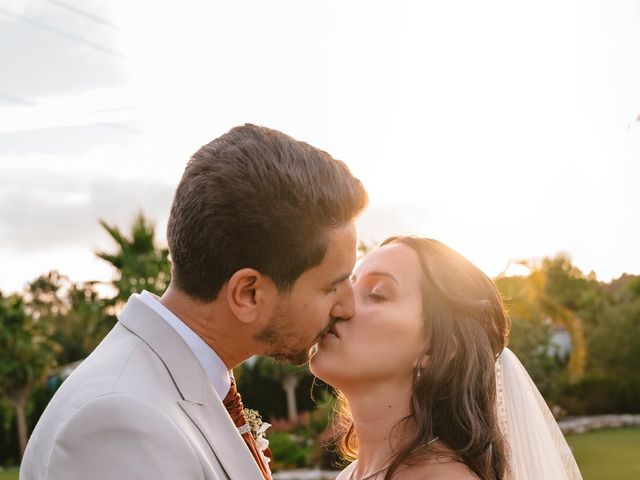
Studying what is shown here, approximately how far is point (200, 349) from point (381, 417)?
136 cm

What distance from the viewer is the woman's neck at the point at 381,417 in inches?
152

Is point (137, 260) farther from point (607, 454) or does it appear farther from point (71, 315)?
point (71, 315)

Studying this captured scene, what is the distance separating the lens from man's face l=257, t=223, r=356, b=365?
3.00m

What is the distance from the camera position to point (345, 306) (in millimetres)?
3574

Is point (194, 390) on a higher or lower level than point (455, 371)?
higher

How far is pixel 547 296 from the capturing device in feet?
129

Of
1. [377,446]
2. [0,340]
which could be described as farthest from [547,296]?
[377,446]

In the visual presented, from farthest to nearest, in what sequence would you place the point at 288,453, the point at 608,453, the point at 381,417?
the point at 608,453
the point at 288,453
the point at 381,417

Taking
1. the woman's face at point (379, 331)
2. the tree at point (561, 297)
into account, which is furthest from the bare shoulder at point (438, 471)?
the tree at point (561, 297)

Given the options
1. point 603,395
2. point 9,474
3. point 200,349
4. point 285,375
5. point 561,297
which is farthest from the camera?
point 561,297


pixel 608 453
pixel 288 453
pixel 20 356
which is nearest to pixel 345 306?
pixel 288 453

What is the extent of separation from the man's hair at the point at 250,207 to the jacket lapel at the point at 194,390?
172 millimetres

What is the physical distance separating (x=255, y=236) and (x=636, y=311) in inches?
1417

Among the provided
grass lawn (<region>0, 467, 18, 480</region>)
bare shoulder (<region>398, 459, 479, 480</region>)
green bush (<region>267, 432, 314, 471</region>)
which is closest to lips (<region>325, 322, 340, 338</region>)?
bare shoulder (<region>398, 459, 479, 480</region>)
